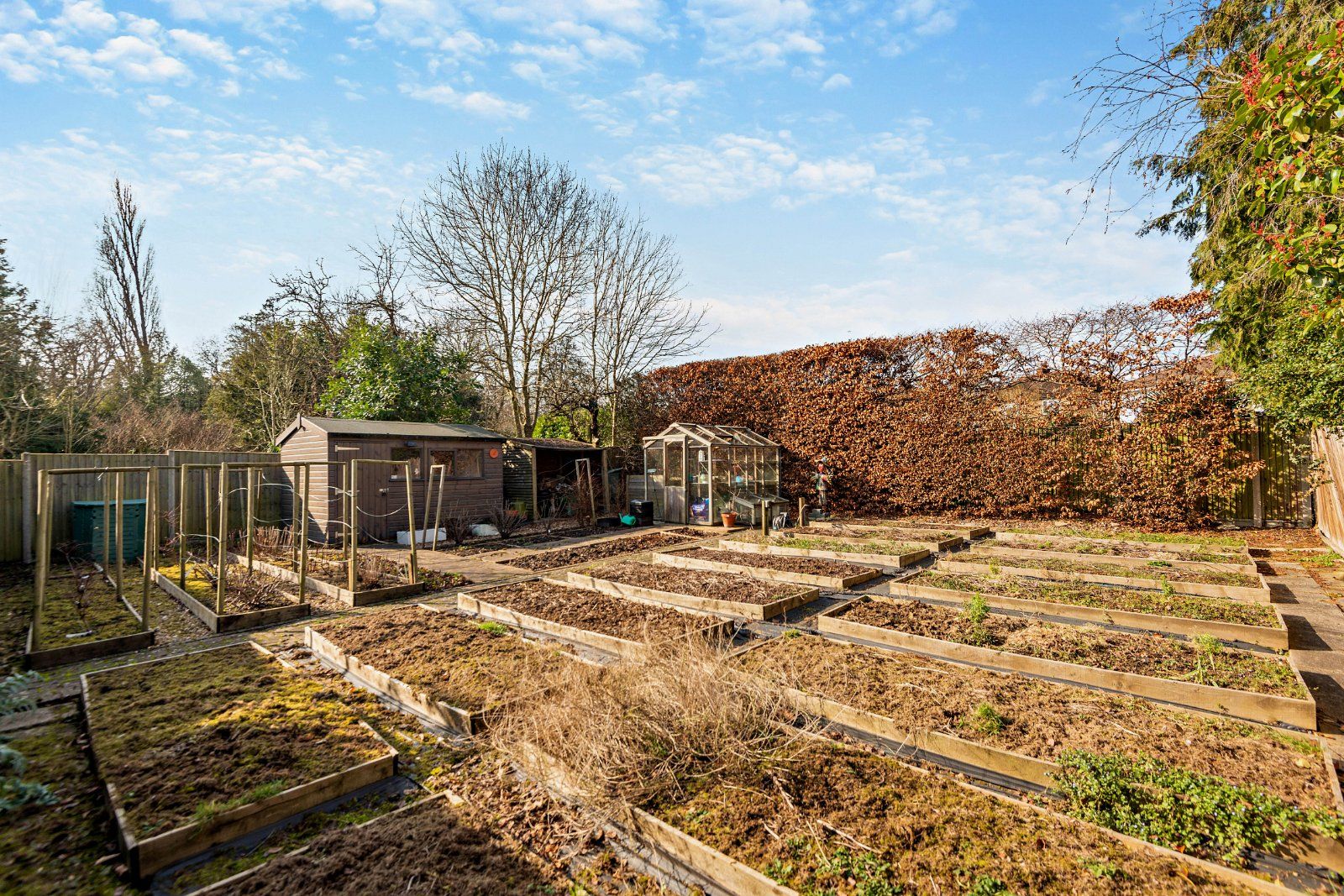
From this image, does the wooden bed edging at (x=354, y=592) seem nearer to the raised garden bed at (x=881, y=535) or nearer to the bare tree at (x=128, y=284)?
the raised garden bed at (x=881, y=535)

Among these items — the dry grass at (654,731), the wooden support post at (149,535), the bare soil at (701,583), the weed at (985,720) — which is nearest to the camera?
the dry grass at (654,731)

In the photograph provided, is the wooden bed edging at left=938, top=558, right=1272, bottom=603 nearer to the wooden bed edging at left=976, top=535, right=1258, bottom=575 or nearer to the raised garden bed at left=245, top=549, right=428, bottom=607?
the wooden bed edging at left=976, top=535, right=1258, bottom=575

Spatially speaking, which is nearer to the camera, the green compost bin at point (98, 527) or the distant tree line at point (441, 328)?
the green compost bin at point (98, 527)

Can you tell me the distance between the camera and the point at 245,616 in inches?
255

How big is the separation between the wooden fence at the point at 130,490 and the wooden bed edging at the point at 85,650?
11.7ft

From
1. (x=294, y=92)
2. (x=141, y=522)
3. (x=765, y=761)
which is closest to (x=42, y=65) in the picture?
(x=294, y=92)

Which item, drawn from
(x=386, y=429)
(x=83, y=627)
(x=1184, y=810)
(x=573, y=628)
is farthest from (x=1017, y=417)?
→ (x=83, y=627)

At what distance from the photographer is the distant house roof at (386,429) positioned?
12.0m

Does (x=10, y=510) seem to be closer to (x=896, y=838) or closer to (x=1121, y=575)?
(x=896, y=838)

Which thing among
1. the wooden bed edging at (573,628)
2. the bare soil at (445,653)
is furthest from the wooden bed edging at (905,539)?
the bare soil at (445,653)

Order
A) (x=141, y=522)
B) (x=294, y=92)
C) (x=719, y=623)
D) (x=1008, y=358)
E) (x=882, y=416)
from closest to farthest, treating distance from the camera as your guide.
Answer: (x=719, y=623) → (x=294, y=92) → (x=141, y=522) → (x=1008, y=358) → (x=882, y=416)

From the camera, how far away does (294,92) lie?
723 centimetres

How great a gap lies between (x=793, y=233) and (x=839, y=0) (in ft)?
19.3

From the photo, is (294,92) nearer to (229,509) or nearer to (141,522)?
(141,522)
